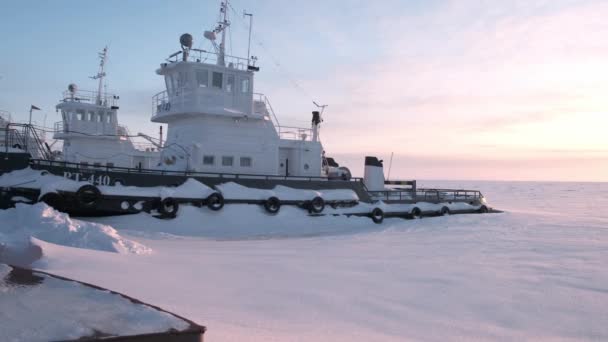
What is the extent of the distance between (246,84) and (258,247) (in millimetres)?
7216

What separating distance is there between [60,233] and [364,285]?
18.1 ft

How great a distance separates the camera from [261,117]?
607 inches

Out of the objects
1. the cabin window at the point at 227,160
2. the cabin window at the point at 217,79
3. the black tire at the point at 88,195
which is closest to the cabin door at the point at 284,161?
the cabin window at the point at 227,160

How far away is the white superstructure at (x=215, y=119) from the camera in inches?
581

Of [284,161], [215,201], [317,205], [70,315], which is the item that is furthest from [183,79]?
[70,315]

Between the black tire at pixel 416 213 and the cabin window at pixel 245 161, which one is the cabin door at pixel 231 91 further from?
the black tire at pixel 416 213

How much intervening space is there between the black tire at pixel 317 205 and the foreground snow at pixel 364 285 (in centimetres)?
293

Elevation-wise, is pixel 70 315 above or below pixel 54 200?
below

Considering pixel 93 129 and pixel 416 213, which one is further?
pixel 93 129

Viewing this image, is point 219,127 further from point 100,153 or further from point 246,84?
point 100,153

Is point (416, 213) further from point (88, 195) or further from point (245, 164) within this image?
point (88, 195)

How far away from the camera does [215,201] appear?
13312 millimetres

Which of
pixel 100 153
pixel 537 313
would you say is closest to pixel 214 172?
pixel 537 313

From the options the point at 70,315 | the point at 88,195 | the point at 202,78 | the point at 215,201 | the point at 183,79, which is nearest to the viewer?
the point at 70,315
